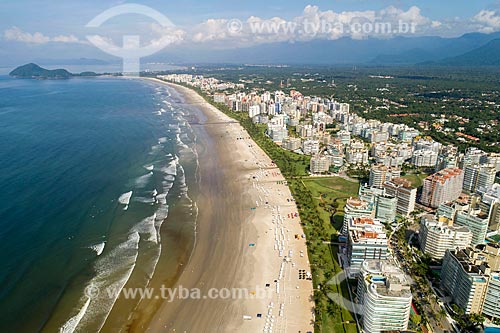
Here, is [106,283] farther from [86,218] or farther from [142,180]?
[142,180]

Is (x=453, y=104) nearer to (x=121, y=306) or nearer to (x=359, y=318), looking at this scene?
(x=359, y=318)

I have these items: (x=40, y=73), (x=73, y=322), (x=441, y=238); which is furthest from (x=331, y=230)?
(x=40, y=73)

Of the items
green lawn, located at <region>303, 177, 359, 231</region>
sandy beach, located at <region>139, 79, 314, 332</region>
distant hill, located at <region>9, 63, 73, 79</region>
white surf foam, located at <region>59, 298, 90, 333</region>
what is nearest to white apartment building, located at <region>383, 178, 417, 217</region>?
green lawn, located at <region>303, 177, 359, 231</region>

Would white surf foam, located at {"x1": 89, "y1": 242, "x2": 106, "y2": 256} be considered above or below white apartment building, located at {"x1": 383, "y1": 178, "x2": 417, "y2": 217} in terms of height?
below

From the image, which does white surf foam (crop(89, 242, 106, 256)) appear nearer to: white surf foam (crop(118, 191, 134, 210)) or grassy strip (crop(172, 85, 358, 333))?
white surf foam (crop(118, 191, 134, 210))

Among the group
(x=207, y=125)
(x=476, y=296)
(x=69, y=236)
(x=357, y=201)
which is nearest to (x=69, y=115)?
(x=207, y=125)

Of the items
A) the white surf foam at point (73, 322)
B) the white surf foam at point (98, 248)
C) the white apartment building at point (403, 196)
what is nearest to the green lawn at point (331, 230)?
the white apartment building at point (403, 196)

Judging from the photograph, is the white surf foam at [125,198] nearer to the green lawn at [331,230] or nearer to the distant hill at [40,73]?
the green lawn at [331,230]
